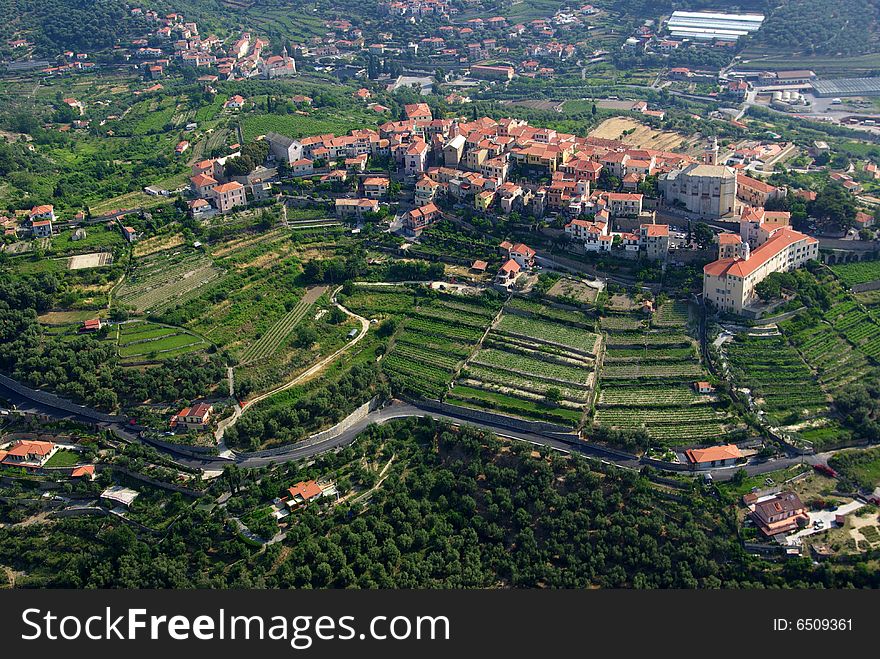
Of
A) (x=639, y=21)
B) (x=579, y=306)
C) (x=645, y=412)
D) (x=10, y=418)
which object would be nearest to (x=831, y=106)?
(x=639, y=21)

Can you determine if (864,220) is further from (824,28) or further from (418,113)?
(824,28)

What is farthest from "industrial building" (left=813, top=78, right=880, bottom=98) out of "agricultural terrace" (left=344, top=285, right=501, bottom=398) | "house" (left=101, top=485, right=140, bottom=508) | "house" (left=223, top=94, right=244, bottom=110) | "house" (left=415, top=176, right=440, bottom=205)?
"house" (left=101, top=485, right=140, bottom=508)

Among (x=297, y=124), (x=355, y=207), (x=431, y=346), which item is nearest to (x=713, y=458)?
(x=431, y=346)

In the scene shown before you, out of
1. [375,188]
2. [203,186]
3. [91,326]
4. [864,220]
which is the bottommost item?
[91,326]

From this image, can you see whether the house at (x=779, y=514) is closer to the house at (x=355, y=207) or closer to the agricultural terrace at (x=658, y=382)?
the agricultural terrace at (x=658, y=382)

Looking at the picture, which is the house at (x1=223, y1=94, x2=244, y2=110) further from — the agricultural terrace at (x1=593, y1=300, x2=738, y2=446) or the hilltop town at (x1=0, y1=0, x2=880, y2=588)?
the agricultural terrace at (x1=593, y1=300, x2=738, y2=446)

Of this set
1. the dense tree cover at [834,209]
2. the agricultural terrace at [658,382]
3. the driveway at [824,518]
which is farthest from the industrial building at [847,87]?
the driveway at [824,518]

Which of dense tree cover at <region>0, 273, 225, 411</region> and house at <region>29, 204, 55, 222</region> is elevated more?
house at <region>29, 204, 55, 222</region>
